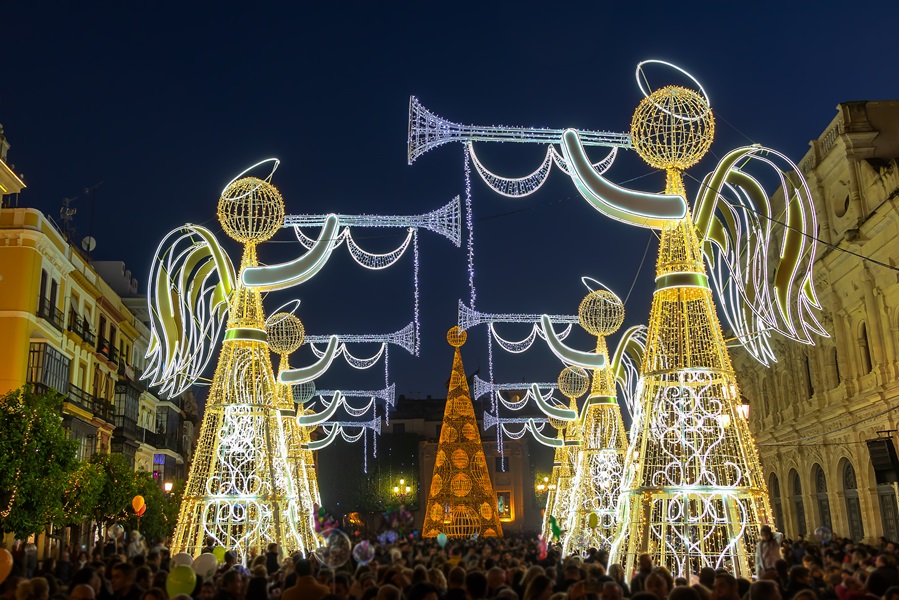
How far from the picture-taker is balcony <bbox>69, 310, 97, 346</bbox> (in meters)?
34.8

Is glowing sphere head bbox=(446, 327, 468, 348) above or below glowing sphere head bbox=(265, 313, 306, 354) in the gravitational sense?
above

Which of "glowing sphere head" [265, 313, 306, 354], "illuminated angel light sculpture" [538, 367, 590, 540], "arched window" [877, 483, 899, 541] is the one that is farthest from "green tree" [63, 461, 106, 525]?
"arched window" [877, 483, 899, 541]

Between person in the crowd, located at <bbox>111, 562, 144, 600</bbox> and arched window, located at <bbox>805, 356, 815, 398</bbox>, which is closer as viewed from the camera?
person in the crowd, located at <bbox>111, 562, 144, 600</bbox>

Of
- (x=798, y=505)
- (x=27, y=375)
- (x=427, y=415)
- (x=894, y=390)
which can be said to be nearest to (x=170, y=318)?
(x=27, y=375)

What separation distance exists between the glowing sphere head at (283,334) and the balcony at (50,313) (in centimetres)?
902

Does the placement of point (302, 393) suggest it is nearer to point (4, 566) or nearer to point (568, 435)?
point (568, 435)

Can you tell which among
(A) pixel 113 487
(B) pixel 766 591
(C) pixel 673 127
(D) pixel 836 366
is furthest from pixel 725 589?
→ (A) pixel 113 487

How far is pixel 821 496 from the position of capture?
113ft

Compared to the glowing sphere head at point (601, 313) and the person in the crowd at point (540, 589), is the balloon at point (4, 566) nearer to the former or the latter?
the person in the crowd at point (540, 589)

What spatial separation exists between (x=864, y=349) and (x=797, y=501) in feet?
34.0

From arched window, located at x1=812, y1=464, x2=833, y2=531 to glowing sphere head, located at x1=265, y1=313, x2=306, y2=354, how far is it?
20.7 meters

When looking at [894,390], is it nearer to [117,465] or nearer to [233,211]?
[233,211]

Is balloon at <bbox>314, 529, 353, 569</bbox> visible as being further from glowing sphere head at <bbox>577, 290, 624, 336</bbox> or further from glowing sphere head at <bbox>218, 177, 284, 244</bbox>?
glowing sphere head at <bbox>577, 290, 624, 336</bbox>

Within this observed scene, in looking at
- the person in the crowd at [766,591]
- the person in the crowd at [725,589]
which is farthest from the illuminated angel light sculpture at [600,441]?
the person in the crowd at [766,591]
